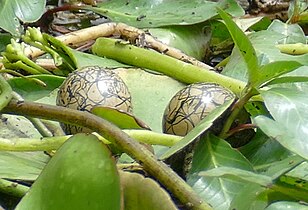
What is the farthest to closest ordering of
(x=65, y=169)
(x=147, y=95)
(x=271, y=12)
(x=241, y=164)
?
(x=271, y=12), (x=147, y=95), (x=241, y=164), (x=65, y=169)

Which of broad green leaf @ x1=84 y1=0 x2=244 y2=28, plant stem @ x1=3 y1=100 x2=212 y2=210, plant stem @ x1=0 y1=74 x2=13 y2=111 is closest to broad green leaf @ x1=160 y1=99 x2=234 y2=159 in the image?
plant stem @ x1=3 y1=100 x2=212 y2=210

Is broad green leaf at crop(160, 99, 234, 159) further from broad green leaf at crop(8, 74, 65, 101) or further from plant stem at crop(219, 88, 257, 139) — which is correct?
broad green leaf at crop(8, 74, 65, 101)

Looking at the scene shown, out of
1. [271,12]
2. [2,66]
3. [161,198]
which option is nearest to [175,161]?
[161,198]

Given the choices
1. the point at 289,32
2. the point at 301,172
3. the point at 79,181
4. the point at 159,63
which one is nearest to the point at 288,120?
the point at 301,172

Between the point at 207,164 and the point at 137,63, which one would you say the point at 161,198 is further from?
the point at 137,63

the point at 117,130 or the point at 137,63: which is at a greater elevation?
the point at 117,130

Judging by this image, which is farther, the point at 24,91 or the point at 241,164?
the point at 24,91

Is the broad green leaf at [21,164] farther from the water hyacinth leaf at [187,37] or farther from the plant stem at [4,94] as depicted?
the water hyacinth leaf at [187,37]
